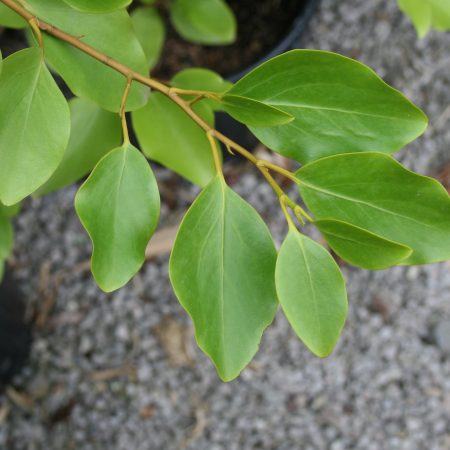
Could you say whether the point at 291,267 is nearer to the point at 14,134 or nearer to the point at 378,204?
the point at 378,204

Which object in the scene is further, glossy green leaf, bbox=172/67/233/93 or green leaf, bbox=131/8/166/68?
green leaf, bbox=131/8/166/68

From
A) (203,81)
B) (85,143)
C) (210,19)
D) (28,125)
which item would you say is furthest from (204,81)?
(210,19)

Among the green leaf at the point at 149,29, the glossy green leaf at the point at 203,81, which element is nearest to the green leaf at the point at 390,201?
the glossy green leaf at the point at 203,81

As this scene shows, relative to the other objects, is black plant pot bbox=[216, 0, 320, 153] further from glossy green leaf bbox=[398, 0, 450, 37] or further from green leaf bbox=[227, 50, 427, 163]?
green leaf bbox=[227, 50, 427, 163]

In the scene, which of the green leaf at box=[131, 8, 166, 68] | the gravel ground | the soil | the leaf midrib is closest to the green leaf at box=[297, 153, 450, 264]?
the leaf midrib

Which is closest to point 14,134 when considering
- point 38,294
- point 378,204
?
point 378,204

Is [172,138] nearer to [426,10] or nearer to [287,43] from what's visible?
[426,10]

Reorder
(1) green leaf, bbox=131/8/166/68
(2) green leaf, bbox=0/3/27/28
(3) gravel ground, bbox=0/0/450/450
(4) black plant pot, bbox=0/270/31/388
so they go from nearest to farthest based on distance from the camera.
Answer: (2) green leaf, bbox=0/3/27/28, (1) green leaf, bbox=131/8/166/68, (4) black plant pot, bbox=0/270/31/388, (3) gravel ground, bbox=0/0/450/450
